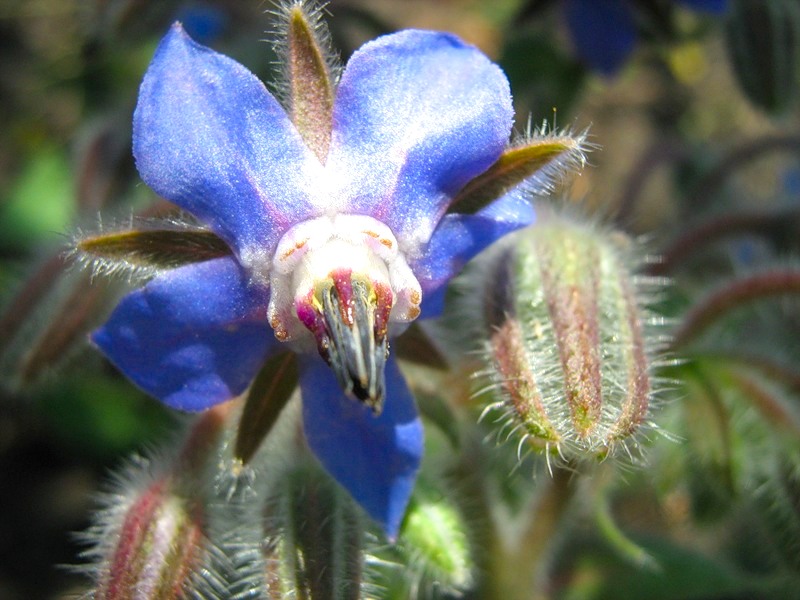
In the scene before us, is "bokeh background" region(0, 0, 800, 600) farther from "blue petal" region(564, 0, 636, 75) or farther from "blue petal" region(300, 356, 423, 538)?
"blue petal" region(300, 356, 423, 538)

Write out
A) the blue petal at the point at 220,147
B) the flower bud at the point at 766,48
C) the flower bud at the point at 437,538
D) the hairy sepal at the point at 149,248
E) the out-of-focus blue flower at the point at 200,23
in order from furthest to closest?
1. the out-of-focus blue flower at the point at 200,23
2. the flower bud at the point at 766,48
3. the flower bud at the point at 437,538
4. the hairy sepal at the point at 149,248
5. the blue petal at the point at 220,147

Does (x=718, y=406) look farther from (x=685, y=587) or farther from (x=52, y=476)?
(x=52, y=476)

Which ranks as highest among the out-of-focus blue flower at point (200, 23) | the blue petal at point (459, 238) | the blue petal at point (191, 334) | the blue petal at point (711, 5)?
the out-of-focus blue flower at point (200, 23)

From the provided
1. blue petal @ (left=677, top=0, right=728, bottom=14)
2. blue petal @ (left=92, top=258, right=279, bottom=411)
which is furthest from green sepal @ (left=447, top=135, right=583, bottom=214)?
blue petal @ (left=677, top=0, right=728, bottom=14)

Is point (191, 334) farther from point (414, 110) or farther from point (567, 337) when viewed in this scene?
point (567, 337)

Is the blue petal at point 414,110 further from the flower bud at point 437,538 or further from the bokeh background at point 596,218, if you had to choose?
the flower bud at point 437,538

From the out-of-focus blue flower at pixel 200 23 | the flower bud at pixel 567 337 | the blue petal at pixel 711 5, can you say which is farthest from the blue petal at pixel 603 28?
the out-of-focus blue flower at pixel 200 23
